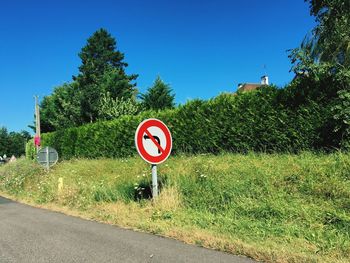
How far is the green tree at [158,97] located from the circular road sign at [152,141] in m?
22.0

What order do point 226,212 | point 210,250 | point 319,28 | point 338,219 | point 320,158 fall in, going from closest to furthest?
point 210,250 < point 338,219 < point 226,212 < point 320,158 < point 319,28

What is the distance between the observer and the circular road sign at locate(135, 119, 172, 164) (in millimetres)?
8594

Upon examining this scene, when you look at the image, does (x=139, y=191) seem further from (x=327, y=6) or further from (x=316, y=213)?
(x=327, y=6)

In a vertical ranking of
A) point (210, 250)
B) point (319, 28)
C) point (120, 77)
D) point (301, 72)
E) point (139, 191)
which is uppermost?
point (120, 77)

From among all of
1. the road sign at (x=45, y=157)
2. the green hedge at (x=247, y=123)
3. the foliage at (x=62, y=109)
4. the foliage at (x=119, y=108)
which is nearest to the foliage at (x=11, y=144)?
the foliage at (x=62, y=109)

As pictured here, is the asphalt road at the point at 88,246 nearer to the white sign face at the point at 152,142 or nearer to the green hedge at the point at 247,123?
the white sign face at the point at 152,142

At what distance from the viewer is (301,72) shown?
428 inches

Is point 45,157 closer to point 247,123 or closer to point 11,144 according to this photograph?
point 247,123

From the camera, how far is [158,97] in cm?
3116

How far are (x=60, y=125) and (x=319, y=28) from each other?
3601 cm

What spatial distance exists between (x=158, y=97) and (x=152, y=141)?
22580mm

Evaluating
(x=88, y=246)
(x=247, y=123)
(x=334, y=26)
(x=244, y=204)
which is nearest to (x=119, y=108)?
(x=247, y=123)

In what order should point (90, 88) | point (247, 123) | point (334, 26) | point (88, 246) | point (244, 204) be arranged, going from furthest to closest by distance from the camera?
point (90, 88) → point (247, 123) → point (334, 26) → point (244, 204) → point (88, 246)

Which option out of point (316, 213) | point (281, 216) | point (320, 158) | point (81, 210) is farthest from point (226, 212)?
point (81, 210)
